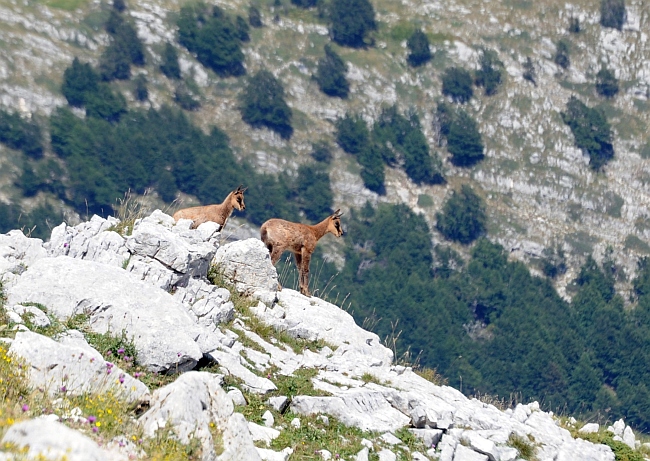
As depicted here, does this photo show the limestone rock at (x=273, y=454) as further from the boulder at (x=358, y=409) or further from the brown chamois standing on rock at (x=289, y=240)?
the brown chamois standing on rock at (x=289, y=240)

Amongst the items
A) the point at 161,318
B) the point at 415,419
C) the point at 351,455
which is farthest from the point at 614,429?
the point at 161,318

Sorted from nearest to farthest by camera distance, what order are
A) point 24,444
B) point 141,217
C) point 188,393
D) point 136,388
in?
point 24,444 → point 188,393 → point 136,388 → point 141,217

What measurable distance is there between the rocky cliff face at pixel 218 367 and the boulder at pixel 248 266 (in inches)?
1.1

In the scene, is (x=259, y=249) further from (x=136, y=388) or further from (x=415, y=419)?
(x=136, y=388)

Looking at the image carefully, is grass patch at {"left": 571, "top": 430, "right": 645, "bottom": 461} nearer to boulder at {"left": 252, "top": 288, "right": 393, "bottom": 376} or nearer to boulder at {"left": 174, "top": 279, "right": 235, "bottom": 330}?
boulder at {"left": 252, "top": 288, "right": 393, "bottom": 376}

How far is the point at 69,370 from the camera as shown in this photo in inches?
640

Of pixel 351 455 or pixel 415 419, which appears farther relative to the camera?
pixel 415 419

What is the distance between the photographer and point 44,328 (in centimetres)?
1853

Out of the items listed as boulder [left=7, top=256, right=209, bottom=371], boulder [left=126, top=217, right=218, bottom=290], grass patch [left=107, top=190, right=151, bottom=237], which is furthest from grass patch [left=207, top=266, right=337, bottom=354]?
boulder [left=7, top=256, right=209, bottom=371]

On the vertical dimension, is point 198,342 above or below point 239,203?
above

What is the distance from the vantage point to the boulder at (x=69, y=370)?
52.3 feet

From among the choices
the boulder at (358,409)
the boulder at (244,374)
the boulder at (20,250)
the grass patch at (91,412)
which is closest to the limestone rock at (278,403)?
the boulder at (358,409)

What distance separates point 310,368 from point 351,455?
420 centimetres

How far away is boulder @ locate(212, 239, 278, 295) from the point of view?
26547 mm
